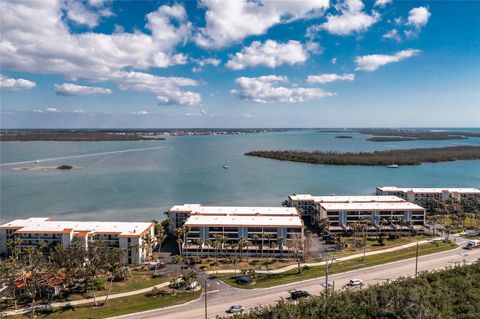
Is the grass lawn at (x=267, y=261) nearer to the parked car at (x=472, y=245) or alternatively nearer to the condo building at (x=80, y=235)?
the parked car at (x=472, y=245)

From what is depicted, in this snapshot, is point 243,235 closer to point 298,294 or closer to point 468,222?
point 298,294

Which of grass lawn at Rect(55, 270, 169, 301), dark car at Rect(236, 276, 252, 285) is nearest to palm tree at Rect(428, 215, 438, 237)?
dark car at Rect(236, 276, 252, 285)

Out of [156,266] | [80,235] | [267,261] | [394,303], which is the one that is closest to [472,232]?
[394,303]

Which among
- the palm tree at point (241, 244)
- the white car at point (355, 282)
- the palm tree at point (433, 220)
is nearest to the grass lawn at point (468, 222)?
the palm tree at point (433, 220)

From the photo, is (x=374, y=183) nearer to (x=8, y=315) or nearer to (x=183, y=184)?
(x=183, y=184)

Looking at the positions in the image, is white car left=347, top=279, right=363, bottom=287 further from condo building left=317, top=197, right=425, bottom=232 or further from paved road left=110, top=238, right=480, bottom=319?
condo building left=317, top=197, right=425, bottom=232

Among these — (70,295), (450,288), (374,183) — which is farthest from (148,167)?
(450,288)
